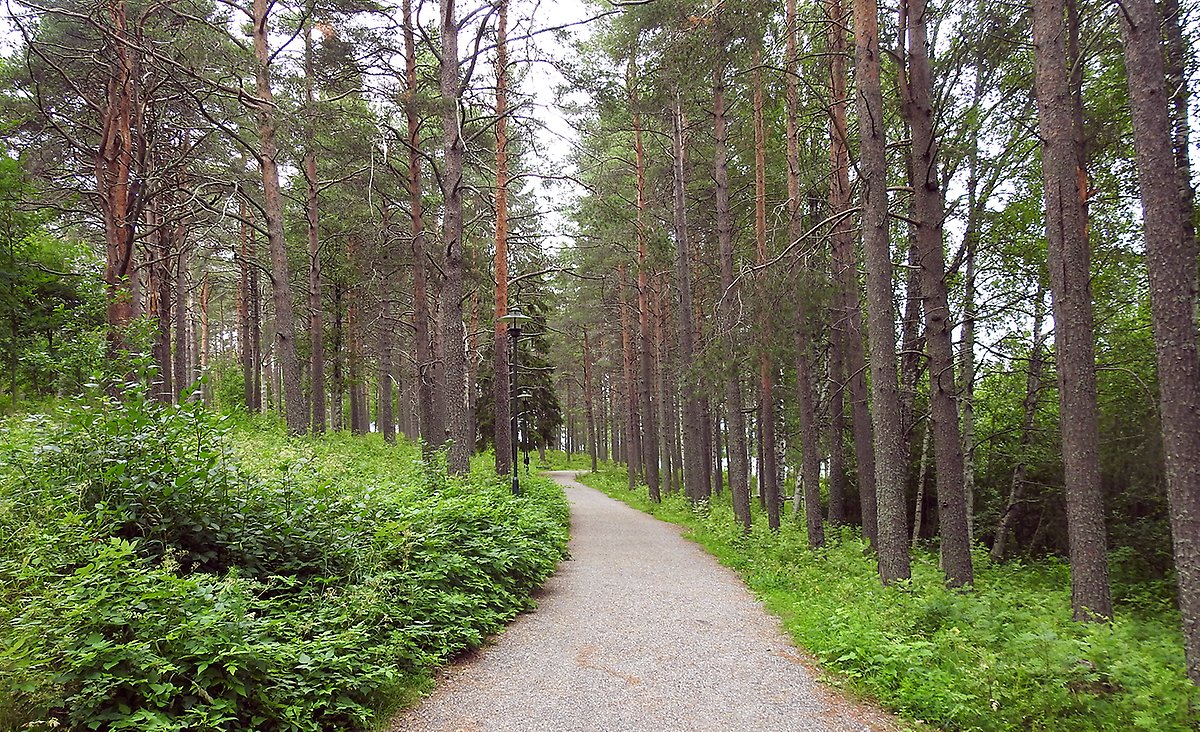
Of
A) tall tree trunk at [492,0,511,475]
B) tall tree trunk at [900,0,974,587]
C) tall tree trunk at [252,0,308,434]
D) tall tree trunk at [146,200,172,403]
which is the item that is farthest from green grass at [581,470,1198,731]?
tall tree trunk at [146,200,172,403]

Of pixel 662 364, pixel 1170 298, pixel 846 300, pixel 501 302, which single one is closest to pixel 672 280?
pixel 662 364

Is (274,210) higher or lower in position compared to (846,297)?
higher

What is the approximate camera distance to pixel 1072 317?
6.34 metres

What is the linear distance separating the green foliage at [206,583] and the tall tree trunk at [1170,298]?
559cm

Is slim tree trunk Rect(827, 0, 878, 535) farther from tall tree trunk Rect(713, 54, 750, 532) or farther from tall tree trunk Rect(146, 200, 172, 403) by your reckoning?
tall tree trunk Rect(146, 200, 172, 403)

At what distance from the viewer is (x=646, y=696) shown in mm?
4738

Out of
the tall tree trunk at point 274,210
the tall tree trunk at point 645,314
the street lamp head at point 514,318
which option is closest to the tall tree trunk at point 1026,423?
the tall tree trunk at point 645,314

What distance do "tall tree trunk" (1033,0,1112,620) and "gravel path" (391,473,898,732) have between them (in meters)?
3.12

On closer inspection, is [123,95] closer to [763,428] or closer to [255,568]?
[255,568]

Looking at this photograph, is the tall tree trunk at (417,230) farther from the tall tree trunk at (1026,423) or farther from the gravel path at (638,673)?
the tall tree trunk at (1026,423)

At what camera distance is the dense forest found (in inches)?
184

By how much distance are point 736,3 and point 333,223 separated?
15.0 m

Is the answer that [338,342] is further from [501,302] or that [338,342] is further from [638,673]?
[638,673]

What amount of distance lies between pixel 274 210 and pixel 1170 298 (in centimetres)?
1309
